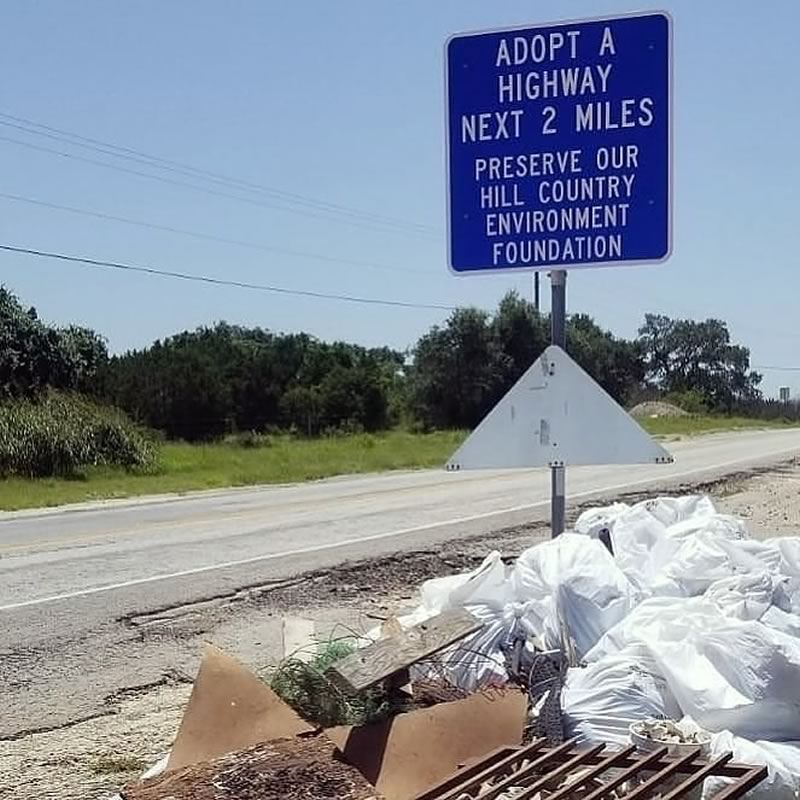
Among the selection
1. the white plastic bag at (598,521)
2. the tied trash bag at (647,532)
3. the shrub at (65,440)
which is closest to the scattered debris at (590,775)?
the tied trash bag at (647,532)

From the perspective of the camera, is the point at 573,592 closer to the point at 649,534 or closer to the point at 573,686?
the point at 573,686

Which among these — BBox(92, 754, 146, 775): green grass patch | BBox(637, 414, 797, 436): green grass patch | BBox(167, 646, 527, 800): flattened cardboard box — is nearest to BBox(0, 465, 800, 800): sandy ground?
BBox(92, 754, 146, 775): green grass patch

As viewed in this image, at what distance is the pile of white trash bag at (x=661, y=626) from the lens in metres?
4.17

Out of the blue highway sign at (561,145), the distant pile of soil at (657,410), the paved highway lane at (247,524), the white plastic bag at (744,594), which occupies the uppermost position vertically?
the blue highway sign at (561,145)

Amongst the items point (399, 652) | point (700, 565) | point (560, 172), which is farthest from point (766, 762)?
point (560, 172)

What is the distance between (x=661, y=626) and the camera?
462 cm

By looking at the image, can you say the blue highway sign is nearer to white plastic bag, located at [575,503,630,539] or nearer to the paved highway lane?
white plastic bag, located at [575,503,630,539]

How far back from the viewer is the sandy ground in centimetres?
504

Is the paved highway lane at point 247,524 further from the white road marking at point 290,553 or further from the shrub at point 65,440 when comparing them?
the shrub at point 65,440

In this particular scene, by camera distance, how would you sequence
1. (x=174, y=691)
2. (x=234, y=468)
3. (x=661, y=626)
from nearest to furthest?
(x=661, y=626), (x=174, y=691), (x=234, y=468)

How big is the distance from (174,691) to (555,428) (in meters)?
2.94

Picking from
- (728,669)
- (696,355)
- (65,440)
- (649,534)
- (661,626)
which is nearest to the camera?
(728,669)

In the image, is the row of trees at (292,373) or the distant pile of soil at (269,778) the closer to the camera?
the distant pile of soil at (269,778)

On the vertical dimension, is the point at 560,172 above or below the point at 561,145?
below
